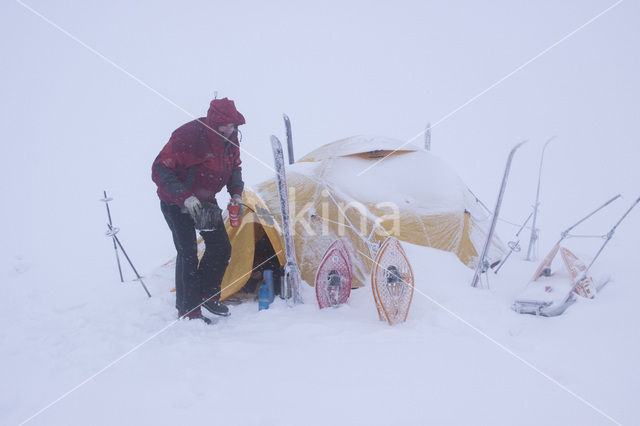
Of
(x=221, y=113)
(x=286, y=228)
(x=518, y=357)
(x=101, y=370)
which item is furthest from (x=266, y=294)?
(x=518, y=357)

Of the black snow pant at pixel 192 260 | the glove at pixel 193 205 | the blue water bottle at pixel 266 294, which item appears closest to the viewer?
the glove at pixel 193 205

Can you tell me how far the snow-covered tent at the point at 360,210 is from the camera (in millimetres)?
3842

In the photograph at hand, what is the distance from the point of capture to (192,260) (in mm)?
2994

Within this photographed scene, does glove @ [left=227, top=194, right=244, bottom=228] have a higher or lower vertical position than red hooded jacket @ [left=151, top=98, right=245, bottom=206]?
lower

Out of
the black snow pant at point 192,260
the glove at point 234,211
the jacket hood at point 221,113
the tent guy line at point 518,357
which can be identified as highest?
the jacket hood at point 221,113

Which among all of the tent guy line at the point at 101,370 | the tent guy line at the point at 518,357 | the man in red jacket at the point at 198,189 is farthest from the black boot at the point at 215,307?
the tent guy line at the point at 518,357

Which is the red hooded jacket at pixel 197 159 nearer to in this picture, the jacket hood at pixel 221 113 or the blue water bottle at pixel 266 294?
the jacket hood at pixel 221 113

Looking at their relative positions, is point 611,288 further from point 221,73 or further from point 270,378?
point 221,73

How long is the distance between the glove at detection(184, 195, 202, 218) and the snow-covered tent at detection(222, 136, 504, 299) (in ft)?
3.30

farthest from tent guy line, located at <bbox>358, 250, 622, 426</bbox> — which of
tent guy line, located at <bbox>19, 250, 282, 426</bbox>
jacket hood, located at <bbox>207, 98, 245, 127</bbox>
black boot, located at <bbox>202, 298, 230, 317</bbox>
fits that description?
tent guy line, located at <bbox>19, 250, 282, 426</bbox>

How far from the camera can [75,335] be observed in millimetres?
2748

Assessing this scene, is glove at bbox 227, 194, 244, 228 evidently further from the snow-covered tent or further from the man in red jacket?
the snow-covered tent

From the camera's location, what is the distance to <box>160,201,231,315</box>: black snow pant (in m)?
2.92

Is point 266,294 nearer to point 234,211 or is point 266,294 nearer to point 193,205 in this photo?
point 234,211
